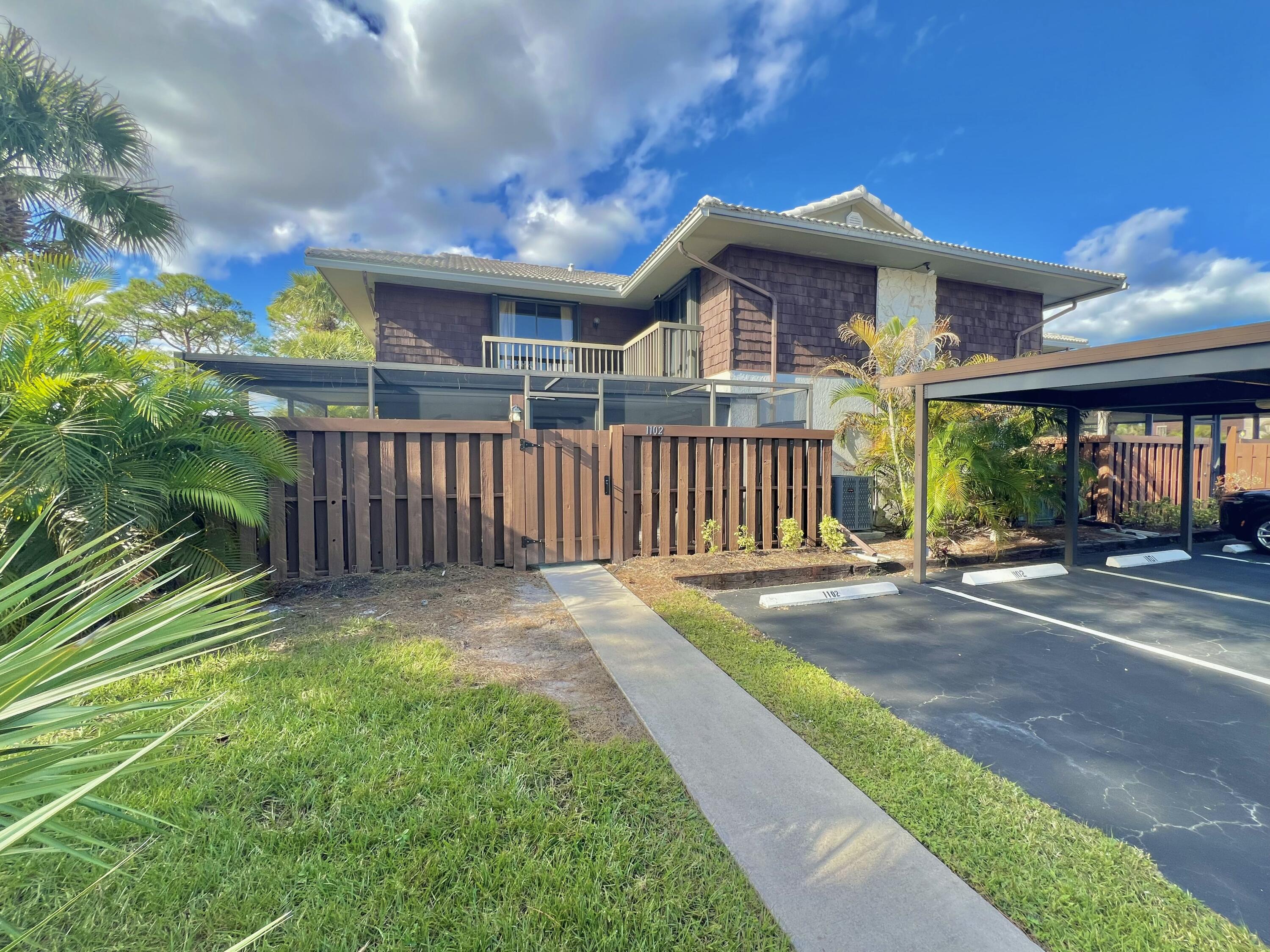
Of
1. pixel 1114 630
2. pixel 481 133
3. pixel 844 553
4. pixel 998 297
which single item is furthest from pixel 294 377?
pixel 998 297

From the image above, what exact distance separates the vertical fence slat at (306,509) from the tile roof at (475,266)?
6017mm

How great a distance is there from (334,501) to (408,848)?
4.59 meters

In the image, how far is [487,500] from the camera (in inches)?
249

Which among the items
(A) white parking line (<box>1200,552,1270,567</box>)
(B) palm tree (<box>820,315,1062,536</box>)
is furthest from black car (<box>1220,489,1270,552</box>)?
(B) palm tree (<box>820,315,1062,536</box>)

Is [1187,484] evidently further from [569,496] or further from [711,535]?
[569,496]

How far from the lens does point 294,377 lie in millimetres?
9164

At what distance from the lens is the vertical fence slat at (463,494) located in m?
6.19

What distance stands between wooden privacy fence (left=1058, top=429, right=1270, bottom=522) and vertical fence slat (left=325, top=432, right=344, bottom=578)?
11799 millimetres

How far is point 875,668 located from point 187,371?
618 centimetres

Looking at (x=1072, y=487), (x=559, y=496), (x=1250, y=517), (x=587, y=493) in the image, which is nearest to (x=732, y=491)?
(x=587, y=493)

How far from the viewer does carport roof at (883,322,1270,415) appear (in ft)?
12.9

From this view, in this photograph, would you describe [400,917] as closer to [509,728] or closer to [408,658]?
[509,728]

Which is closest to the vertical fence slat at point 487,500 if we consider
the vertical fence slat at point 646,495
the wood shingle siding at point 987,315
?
the vertical fence slat at point 646,495

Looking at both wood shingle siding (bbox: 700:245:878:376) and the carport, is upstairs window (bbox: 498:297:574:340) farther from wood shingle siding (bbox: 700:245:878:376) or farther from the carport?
the carport
